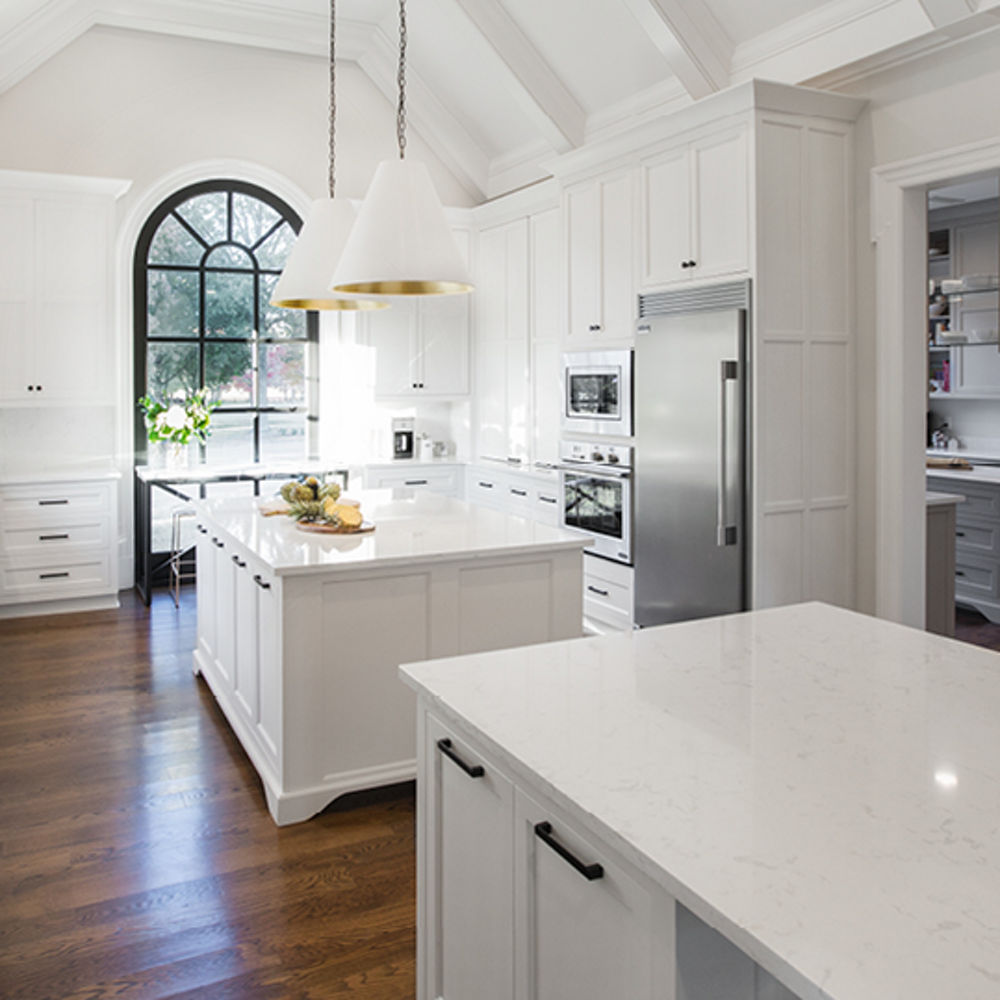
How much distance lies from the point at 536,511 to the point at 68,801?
136 inches

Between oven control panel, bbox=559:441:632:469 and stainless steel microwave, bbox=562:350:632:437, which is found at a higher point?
stainless steel microwave, bbox=562:350:632:437

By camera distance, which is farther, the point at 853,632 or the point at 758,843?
the point at 853,632

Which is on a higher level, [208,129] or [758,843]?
[208,129]

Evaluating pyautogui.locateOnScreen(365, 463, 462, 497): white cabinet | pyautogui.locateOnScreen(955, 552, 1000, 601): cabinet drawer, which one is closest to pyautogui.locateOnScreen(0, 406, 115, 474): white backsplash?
pyautogui.locateOnScreen(365, 463, 462, 497): white cabinet

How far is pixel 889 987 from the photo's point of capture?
86cm

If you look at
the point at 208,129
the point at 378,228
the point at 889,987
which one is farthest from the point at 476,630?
the point at 208,129

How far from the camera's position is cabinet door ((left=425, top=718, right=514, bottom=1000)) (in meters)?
1.53

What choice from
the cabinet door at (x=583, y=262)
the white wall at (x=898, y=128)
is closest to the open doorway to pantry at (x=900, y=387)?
the white wall at (x=898, y=128)

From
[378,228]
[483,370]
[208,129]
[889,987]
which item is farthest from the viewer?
[483,370]

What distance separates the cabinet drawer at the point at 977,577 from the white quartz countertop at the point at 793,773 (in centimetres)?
403

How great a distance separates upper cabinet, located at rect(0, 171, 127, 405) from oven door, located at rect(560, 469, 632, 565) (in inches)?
123

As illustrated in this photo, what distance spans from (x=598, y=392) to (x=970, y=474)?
2357mm

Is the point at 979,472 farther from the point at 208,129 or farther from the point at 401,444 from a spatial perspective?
the point at 208,129

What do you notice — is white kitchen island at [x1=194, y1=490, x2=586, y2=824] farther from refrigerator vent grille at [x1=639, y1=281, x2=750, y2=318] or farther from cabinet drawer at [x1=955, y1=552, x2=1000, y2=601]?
cabinet drawer at [x1=955, y1=552, x2=1000, y2=601]
